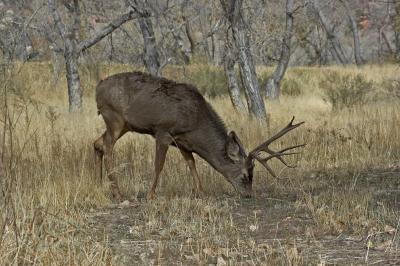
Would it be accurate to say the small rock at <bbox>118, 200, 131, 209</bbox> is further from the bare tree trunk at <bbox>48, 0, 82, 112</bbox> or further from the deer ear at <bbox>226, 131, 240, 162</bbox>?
the bare tree trunk at <bbox>48, 0, 82, 112</bbox>

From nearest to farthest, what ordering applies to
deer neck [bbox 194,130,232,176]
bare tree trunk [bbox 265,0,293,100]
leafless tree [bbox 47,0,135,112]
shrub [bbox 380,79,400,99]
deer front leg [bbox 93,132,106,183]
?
1. deer neck [bbox 194,130,232,176]
2. deer front leg [bbox 93,132,106,183]
3. leafless tree [bbox 47,0,135,112]
4. bare tree trunk [bbox 265,0,293,100]
5. shrub [bbox 380,79,400,99]

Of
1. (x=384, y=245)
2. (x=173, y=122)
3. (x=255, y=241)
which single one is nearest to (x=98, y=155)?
(x=173, y=122)

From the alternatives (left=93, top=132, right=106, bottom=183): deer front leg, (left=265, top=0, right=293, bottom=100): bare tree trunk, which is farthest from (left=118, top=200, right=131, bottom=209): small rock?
(left=265, top=0, right=293, bottom=100): bare tree trunk

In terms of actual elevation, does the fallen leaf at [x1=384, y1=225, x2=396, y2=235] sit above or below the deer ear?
below

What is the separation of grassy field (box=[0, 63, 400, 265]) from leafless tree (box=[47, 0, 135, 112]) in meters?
2.75

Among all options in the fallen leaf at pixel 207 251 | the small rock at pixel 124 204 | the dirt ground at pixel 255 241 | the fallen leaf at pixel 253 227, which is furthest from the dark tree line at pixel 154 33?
the fallen leaf at pixel 253 227

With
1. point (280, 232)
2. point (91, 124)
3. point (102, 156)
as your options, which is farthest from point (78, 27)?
point (280, 232)

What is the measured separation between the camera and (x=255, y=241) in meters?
6.10

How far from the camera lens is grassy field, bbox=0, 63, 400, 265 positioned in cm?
531

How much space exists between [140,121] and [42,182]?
4.53 feet

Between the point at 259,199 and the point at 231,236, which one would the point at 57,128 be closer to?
the point at 259,199

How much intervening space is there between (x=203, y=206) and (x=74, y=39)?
11.0 meters

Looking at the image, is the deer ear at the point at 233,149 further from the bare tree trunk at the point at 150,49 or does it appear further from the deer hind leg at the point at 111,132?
the bare tree trunk at the point at 150,49

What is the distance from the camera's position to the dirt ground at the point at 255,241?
17.6ft
